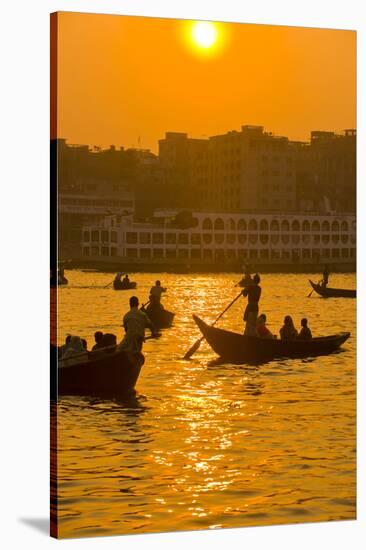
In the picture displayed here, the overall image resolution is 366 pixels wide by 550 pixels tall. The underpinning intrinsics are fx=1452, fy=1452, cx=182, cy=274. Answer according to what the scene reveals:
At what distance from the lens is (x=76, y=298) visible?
923 cm

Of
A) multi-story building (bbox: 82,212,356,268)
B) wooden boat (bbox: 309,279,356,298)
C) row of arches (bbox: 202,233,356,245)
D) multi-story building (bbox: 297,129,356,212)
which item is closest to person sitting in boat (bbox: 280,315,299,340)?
wooden boat (bbox: 309,279,356,298)

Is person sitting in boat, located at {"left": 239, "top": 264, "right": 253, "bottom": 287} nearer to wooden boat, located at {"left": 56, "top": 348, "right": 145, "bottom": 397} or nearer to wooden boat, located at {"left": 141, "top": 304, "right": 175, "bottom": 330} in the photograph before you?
wooden boat, located at {"left": 141, "top": 304, "right": 175, "bottom": 330}

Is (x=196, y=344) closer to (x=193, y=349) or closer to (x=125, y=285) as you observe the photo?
(x=193, y=349)

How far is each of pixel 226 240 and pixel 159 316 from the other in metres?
0.72

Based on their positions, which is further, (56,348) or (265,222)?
(265,222)

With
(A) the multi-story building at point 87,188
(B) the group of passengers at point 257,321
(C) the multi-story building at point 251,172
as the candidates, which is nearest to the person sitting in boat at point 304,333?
(B) the group of passengers at point 257,321

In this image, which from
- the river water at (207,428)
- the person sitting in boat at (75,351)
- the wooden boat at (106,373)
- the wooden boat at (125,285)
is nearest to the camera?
the river water at (207,428)

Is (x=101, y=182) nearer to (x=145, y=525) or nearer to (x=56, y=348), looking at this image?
(x=56, y=348)

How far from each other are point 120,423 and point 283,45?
2.87 m

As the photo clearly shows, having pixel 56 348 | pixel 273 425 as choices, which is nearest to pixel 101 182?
pixel 56 348

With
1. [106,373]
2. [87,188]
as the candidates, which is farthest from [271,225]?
[106,373]

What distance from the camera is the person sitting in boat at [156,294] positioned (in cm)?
966

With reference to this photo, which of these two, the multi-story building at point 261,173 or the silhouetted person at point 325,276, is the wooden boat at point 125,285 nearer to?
the multi-story building at point 261,173

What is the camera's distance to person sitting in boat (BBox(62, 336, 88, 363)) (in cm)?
926
